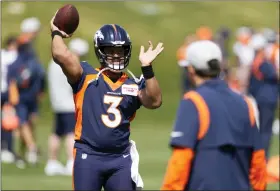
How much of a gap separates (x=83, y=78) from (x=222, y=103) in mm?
2016

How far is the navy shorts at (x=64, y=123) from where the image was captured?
14211 mm

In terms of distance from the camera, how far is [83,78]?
297 inches

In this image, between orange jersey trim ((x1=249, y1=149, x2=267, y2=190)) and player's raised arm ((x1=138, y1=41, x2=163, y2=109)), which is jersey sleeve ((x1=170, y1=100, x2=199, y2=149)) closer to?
orange jersey trim ((x1=249, y1=149, x2=267, y2=190))

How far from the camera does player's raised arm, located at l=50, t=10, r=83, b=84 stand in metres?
7.38

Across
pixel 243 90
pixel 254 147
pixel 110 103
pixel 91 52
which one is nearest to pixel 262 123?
pixel 243 90

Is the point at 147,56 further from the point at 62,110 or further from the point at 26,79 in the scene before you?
the point at 26,79

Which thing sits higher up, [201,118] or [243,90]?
[201,118]

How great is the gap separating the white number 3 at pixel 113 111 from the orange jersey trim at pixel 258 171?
1881mm

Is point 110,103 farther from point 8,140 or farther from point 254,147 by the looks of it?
point 8,140

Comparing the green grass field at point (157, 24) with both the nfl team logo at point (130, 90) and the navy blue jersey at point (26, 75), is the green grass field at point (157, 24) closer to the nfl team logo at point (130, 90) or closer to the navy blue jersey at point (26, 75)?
the navy blue jersey at point (26, 75)

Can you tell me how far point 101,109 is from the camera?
297 inches

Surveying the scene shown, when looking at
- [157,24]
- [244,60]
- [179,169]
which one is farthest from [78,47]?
[157,24]

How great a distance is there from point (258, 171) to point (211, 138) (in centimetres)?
49

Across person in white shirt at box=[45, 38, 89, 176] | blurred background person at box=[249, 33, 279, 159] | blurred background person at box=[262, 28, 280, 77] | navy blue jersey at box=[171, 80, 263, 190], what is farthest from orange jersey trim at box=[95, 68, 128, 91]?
A: blurred background person at box=[262, 28, 280, 77]
